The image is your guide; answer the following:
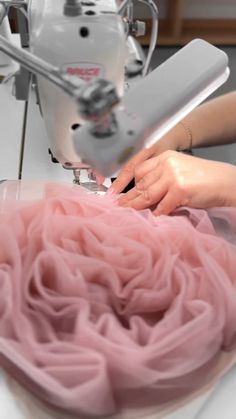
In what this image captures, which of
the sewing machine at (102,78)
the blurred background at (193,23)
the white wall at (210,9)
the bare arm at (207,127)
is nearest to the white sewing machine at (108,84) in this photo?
the sewing machine at (102,78)

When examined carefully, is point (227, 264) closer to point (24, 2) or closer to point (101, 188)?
point (101, 188)

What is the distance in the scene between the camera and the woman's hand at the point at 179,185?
95 centimetres

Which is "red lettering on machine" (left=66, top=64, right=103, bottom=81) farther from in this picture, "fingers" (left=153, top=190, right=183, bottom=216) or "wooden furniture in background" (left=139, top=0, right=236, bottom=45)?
"wooden furniture in background" (left=139, top=0, right=236, bottom=45)

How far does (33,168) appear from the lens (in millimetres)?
1131

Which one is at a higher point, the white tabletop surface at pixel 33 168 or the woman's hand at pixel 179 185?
the woman's hand at pixel 179 185

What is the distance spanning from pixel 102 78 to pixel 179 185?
0.39 m

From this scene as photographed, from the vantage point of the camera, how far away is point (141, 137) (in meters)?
0.56

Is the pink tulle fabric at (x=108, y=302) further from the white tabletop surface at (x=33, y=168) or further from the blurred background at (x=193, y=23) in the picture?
the blurred background at (x=193, y=23)

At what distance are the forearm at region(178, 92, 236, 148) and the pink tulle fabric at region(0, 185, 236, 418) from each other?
39 cm

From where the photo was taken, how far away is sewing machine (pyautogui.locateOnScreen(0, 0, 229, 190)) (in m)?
0.53

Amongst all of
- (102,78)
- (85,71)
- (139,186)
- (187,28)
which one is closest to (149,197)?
(139,186)

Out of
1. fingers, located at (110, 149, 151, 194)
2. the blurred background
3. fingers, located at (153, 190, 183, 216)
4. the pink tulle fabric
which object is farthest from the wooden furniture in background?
the pink tulle fabric

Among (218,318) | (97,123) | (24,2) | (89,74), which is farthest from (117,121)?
(24,2)

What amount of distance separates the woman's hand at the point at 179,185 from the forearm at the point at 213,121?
228 millimetres
